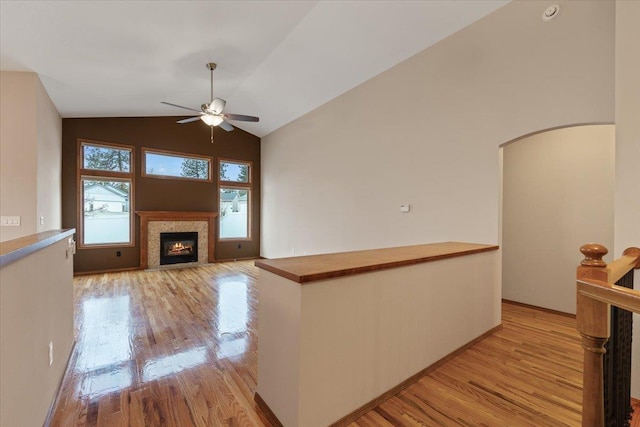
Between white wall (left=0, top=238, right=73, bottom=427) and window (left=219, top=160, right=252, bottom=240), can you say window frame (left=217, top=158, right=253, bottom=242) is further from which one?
white wall (left=0, top=238, right=73, bottom=427)

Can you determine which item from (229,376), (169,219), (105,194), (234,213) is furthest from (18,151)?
(234,213)

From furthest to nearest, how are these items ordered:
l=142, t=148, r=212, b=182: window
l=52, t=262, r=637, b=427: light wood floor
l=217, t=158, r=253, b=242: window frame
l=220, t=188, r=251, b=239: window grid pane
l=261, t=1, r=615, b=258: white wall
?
1. l=220, t=188, r=251, b=239: window grid pane
2. l=217, t=158, r=253, b=242: window frame
3. l=142, t=148, r=212, b=182: window
4. l=261, t=1, r=615, b=258: white wall
5. l=52, t=262, r=637, b=427: light wood floor

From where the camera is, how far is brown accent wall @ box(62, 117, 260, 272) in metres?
5.90

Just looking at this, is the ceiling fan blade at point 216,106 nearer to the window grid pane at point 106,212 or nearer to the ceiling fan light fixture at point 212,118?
the ceiling fan light fixture at point 212,118

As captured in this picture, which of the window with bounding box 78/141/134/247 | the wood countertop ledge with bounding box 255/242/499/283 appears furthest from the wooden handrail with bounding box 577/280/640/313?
the window with bounding box 78/141/134/247

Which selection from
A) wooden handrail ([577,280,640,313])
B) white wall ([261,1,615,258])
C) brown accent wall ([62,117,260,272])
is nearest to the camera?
wooden handrail ([577,280,640,313])

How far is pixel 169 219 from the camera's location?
22.6 feet

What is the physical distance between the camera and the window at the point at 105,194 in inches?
239

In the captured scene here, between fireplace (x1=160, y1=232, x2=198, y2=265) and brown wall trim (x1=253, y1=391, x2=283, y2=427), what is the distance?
5751mm

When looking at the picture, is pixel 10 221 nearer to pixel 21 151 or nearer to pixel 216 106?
pixel 21 151

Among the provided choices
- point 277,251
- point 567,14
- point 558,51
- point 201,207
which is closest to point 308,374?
point 558,51

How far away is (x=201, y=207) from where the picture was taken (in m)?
7.39

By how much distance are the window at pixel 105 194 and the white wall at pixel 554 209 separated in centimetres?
739

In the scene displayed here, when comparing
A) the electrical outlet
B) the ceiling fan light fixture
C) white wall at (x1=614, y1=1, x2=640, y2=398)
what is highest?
the ceiling fan light fixture
